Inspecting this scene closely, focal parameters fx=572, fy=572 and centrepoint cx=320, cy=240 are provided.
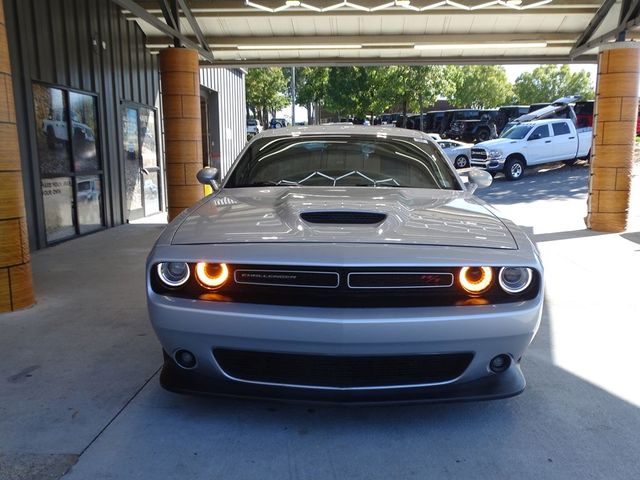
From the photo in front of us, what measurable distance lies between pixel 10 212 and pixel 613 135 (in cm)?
860

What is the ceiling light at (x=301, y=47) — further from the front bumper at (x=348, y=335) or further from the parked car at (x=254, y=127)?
the parked car at (x=254, y=127)

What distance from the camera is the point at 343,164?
173 inches

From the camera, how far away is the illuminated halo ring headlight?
2750mm

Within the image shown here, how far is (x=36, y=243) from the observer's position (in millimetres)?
7773

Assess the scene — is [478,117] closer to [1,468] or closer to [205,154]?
[205,154]

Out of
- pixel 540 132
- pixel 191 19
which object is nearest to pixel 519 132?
pixel 540 132

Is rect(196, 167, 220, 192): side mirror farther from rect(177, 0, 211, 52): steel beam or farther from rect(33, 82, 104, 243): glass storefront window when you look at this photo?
rect(177, 0, 211, 52): steel beam

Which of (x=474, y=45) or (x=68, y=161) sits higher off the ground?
(x=474, y=45)

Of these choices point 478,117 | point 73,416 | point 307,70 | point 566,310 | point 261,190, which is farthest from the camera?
point 307,70

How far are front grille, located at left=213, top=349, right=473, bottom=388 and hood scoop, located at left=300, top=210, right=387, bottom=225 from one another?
736 millimetres

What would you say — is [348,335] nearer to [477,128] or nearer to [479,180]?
[479,180]

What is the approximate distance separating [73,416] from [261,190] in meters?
1.85

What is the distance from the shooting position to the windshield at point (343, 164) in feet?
14.0

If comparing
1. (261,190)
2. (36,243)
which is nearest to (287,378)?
(261,190)
